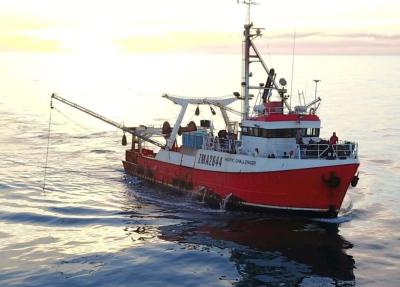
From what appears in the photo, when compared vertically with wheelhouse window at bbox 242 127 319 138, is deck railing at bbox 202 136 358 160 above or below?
below

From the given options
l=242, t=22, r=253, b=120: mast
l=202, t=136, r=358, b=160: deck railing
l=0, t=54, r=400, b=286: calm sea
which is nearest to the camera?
l=0, t=54, r=400, b=286: calm sea

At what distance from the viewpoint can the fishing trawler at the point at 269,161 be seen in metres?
31.4

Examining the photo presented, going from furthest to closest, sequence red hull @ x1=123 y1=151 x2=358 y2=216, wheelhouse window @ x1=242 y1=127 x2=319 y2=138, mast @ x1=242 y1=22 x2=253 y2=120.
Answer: mast @ x1=242 y1=22 x2=253 y2=120 → wheelhouse window @ x1=242 y1=127 x2=319 y2=138 → red hull @ x1=123 y1=151 x2=358 y2=216

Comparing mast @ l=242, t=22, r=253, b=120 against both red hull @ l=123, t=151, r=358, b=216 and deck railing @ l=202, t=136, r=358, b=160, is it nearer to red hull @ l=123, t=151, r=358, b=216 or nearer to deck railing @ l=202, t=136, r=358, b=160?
deck railing @ l=202, t=136, r=358, b=160

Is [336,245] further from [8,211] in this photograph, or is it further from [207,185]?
[8,211]

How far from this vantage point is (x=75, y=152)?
59.9m

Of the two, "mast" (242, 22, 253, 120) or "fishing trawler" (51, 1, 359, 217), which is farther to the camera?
Result: "mast" (242, 22, 253, 120)

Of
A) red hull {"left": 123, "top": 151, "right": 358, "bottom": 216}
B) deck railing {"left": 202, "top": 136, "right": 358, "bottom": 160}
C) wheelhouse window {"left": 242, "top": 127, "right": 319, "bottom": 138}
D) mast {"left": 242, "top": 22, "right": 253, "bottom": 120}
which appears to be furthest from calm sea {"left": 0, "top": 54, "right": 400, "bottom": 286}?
mast {"left": 242, "top": 22, "right": 253, "bottom": 120}

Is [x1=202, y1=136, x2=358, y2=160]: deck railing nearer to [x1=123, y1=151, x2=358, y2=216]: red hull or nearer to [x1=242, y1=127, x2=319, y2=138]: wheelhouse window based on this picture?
[x1=242, y1=127, x2=319, y2=138]: wheelhouse window

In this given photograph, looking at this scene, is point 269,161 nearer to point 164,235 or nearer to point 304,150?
point 304,150

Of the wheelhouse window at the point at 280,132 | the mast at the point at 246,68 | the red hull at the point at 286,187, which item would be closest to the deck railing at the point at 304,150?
the wheelhouse window at the point at 280,132

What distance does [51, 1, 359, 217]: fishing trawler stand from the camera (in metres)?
31.4

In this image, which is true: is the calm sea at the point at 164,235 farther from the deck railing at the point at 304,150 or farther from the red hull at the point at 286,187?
the deck railing at the point at 304,150

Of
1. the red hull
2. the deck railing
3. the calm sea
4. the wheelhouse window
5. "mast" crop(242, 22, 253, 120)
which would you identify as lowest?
the calm sea
